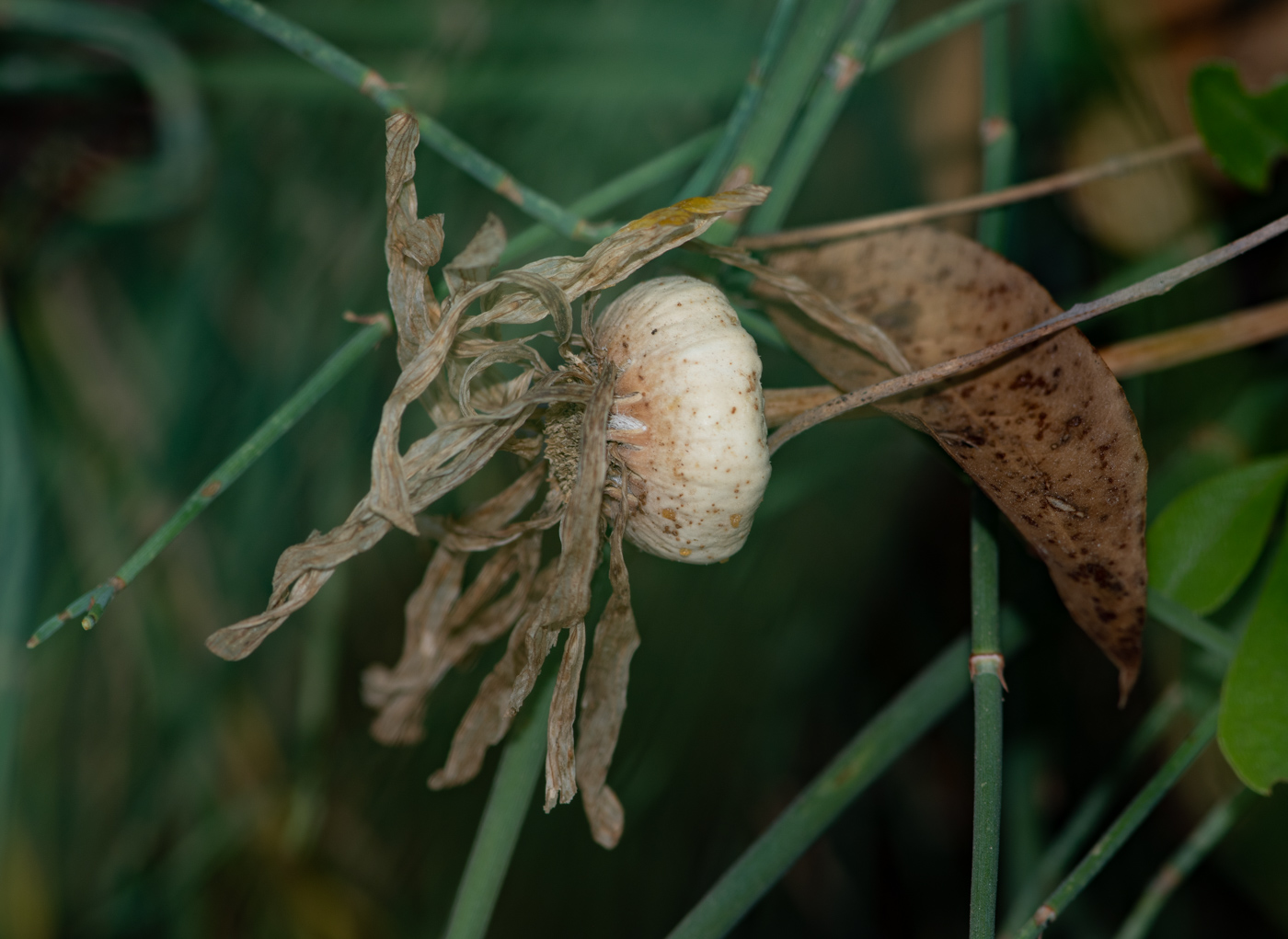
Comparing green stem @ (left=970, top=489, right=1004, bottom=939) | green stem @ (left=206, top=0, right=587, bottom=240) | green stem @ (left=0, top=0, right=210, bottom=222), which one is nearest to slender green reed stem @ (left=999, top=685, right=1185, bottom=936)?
green stem @ (left=970, top=489, right=1004, bottom=939)

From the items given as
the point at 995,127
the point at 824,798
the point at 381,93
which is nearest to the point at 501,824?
the point at 824,798

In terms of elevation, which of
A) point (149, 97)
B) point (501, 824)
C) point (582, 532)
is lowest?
point (501, 824)

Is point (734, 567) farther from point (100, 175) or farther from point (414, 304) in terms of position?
point (100, 175)

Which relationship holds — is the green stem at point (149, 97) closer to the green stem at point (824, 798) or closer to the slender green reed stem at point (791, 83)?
the slender green reed stem at point (791, 83)

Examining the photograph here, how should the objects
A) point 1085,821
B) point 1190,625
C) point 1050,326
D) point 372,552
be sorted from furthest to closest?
point 372,552 → point 1085,821 → point 1190,625 → point 1050,326

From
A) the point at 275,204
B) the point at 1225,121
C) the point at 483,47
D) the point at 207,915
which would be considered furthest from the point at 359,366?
the point at 1225,121

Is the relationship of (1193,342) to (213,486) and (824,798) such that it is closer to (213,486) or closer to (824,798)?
(824,798)

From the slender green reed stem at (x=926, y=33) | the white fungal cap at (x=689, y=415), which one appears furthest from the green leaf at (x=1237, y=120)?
the white fungal cap at (x=689, y=415)
